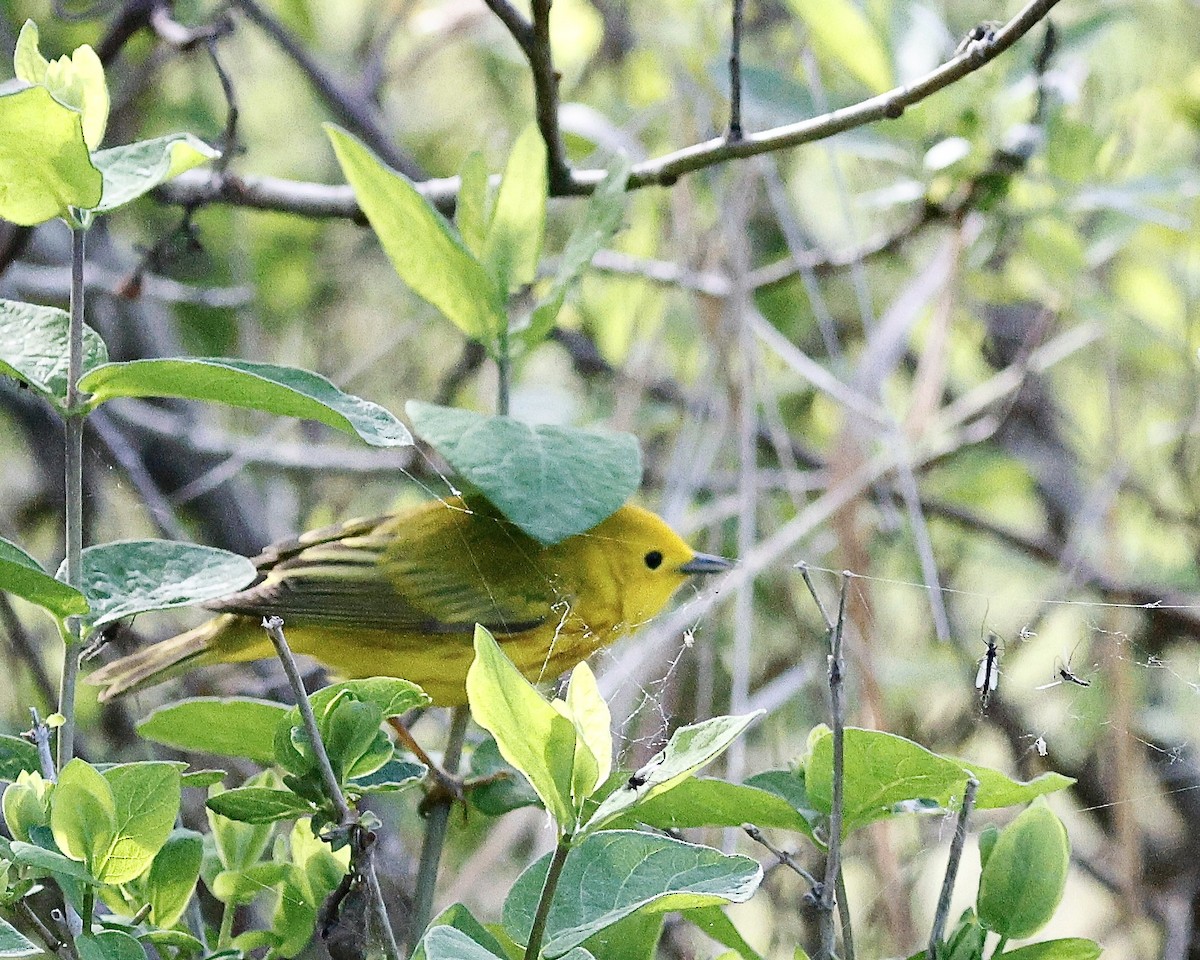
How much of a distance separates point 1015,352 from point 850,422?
103cm

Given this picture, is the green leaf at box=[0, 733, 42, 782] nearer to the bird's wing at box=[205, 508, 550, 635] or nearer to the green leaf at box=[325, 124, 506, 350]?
the green leaf at box=[325, 124, 506, 350]

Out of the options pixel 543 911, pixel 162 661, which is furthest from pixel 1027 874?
pixel 162 661

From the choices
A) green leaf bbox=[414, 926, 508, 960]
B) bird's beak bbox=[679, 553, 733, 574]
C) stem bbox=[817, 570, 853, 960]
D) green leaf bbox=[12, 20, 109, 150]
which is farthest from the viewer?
bird's beak bbox=[679, 553, 733, 574]

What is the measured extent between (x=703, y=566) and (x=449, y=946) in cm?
104

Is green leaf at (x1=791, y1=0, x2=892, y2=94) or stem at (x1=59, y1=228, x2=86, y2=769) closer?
stem at (x1=59, y1=228, x2=86, y2=769)

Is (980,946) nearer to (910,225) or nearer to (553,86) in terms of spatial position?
(553,86)

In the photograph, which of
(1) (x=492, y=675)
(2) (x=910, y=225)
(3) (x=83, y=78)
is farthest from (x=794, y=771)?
(2) (x=910, y=225)

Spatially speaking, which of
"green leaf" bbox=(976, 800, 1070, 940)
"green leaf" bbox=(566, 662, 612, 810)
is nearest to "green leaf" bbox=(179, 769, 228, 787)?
"green leaf" bbox=(566, 662, 612, 810)

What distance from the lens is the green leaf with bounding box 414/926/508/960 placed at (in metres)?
0.60

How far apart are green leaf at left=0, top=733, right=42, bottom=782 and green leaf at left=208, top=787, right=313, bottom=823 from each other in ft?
0.52

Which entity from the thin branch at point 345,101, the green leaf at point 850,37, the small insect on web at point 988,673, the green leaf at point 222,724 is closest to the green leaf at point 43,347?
the green leaf at point 222,724

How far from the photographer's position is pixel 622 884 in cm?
70

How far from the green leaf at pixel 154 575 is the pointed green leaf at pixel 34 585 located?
0.03 m

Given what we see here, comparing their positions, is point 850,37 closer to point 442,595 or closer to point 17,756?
point 442,595
